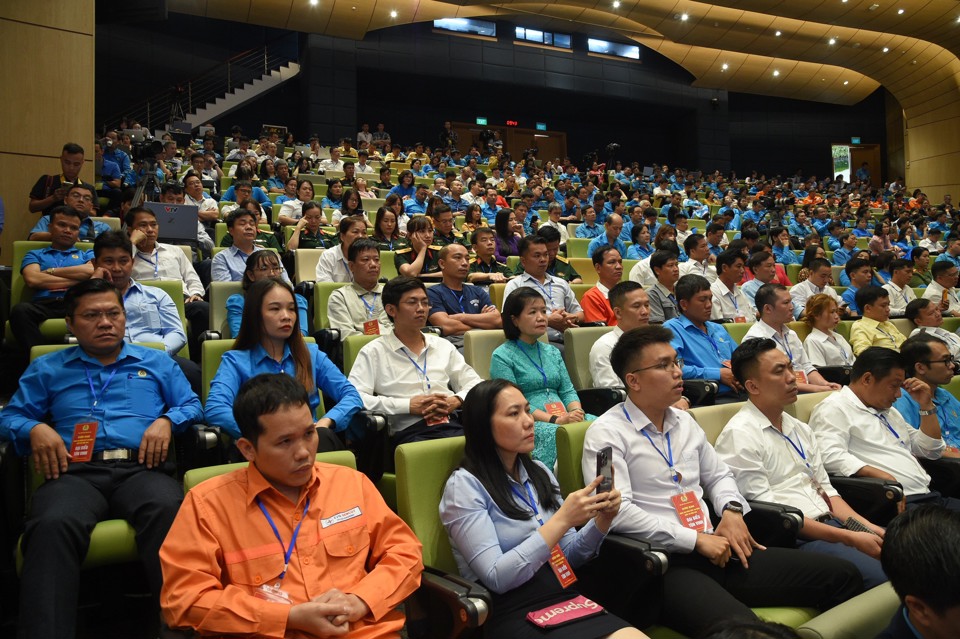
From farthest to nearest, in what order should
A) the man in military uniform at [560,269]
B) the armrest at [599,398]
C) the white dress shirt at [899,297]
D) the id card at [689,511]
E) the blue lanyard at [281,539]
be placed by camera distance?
the white dress shirt at [899,297] < the man in military uniform at [560,269] < the armrest at [599,398] < the id card at [689,511] < the blue lanyard at [281,539]

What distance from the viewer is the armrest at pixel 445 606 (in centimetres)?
134

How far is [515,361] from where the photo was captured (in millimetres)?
2570

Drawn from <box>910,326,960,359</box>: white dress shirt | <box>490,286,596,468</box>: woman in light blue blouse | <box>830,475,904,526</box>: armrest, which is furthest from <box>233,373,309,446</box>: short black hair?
<box>910,326,960,359</box>: white dress shirt

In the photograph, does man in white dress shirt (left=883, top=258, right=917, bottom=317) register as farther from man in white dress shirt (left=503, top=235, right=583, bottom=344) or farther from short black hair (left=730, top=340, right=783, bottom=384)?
short black hair (left=730, top=340, right=783, bottom=384)

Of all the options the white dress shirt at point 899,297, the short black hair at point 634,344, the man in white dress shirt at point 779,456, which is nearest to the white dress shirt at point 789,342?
the man in white dress shirt at point 779,456

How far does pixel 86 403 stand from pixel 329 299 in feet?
4.70

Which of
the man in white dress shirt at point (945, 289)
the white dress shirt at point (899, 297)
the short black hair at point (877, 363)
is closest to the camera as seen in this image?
the short black hair at point (877, 363)

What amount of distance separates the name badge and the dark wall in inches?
708

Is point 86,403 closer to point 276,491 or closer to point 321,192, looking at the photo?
point 276,491

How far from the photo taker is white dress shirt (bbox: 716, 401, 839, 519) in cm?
203

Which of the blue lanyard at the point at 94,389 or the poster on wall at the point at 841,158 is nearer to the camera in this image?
the blue lanyard at the point at 94,389

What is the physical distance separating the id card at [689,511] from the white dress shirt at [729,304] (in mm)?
2470

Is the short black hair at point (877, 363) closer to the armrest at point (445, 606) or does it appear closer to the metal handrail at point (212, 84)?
the armrest at point (445, 606)

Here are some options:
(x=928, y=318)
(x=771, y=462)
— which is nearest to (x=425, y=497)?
(x=771, y=462)
